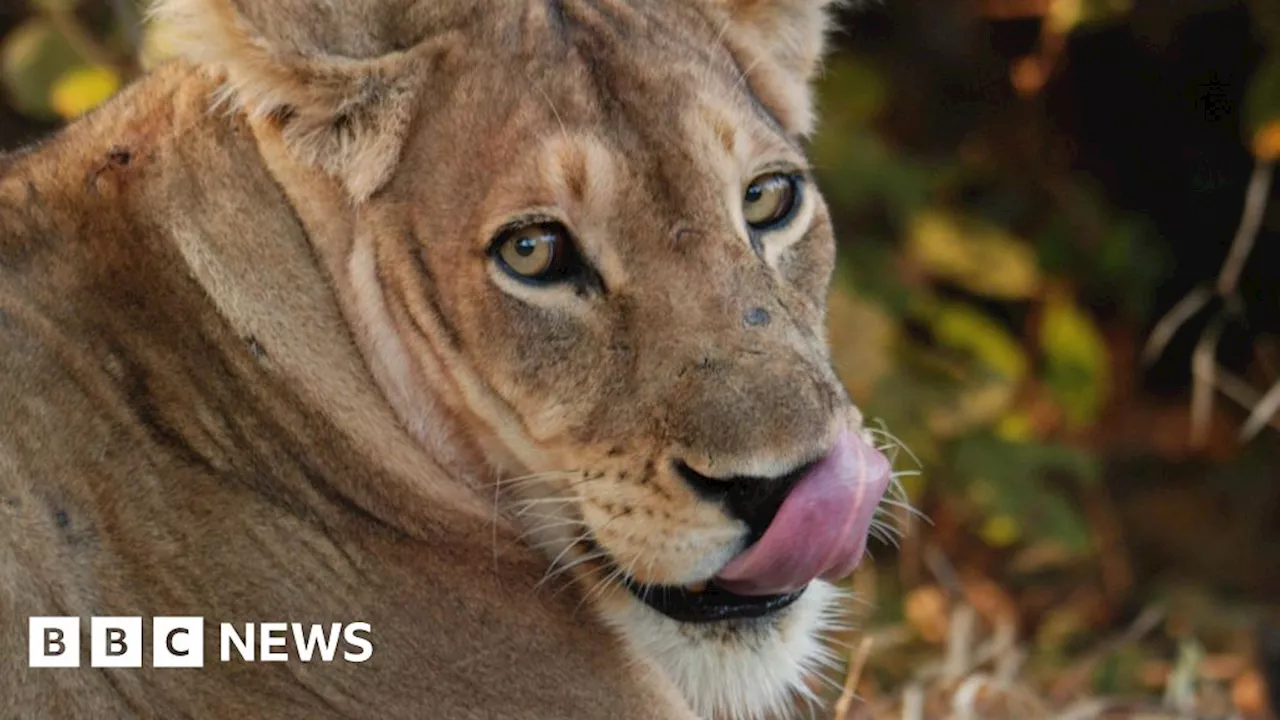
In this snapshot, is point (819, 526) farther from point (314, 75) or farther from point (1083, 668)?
point (1083, 668)

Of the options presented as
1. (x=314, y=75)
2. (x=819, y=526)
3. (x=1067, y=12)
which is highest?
(x=314, y=75)

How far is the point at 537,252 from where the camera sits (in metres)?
2.72

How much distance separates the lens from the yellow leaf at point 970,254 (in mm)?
6277

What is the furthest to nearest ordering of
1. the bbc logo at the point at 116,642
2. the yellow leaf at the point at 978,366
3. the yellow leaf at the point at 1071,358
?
the yellow leaf at the point at 1071,358, the yellow leaf at the point at 978,366, the bbc logo at the point at 116,642

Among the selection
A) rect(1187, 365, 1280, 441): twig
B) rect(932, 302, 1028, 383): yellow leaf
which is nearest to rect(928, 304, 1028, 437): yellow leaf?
rect(932, 302, 1028, 383): yellow leaf

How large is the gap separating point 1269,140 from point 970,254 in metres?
1.02

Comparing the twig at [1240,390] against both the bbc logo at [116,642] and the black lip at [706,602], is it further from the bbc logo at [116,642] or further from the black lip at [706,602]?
the bbc logo at [116,642]

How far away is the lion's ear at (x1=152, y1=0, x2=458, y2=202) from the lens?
2715 millimetres

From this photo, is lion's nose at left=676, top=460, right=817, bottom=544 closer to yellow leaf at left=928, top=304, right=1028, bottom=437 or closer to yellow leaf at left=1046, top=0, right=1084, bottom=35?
yellow leaf at left=928, top=304, right=1028, bottom=437

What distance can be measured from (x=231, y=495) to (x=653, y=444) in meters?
0.62

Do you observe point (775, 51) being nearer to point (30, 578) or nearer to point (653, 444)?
point (653, 444)

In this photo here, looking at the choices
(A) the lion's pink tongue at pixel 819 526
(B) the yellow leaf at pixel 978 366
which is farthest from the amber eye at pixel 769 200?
(B) the yellow leaf at pixel 978 366

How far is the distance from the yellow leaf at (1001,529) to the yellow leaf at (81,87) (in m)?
2.93

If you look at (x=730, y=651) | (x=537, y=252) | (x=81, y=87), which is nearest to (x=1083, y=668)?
(x=730, y=651)
